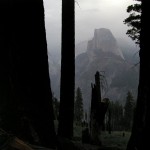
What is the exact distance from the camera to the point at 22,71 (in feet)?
18.6

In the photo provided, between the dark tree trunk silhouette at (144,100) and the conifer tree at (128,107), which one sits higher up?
the dark tree trunk silhouette at (144,100)

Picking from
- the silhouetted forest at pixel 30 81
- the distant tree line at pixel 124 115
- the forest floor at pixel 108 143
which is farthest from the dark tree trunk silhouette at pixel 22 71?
→ the distant tree line at pixel 124 115

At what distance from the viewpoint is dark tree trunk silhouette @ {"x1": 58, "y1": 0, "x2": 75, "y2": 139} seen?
983 cm

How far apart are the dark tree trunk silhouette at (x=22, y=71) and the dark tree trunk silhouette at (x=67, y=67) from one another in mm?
3890

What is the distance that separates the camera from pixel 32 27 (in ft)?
19.2

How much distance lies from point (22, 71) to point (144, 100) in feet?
7.25

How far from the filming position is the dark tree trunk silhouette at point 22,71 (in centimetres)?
558

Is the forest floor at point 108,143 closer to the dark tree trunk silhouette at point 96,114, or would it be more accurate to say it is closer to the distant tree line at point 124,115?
the dark tree trunk silhouette at point 96,114

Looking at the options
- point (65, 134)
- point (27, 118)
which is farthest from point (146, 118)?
point (65, 134)

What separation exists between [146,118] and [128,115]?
292 feet

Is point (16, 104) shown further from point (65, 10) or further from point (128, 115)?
point (128, 115)

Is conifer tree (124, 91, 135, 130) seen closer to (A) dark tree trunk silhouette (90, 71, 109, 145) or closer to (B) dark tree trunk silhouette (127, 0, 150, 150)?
(A) dark tree trunk silhouette (90, 71, 109, 145)

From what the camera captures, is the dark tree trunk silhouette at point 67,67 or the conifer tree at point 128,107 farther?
the conifer tree at point 128,107

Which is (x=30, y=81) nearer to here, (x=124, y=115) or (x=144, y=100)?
(x=144, y=100)
